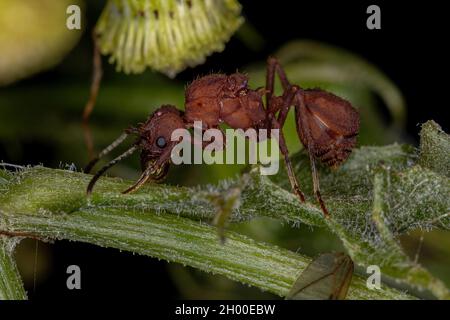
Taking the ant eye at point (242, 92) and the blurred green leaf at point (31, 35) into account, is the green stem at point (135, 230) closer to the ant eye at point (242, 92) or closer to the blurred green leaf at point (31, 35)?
the ant eye at point (242, 92)

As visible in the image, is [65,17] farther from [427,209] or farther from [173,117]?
[427,209]

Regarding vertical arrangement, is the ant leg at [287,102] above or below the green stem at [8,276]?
above

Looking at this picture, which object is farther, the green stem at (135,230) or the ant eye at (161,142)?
the ant eye at (161,142)

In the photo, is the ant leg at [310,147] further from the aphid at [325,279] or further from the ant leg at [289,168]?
the aphid at [325,279]

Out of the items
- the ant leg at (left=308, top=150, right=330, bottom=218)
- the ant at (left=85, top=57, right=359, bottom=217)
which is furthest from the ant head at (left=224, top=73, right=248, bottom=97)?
the ant leg at (left=308, top=150, right=330, bottom=218)

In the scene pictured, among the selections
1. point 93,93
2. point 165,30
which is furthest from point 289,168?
point 93,93

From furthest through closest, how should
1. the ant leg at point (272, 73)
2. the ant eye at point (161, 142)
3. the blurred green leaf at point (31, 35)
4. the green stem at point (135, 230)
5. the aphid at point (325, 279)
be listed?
1. the blurred green leaf at point (31, 35)
2. the ant leg at point (272, 73)
3. the ant eye at point (161, 142)
4. the green stem at point (135, 230)
5. the aphid at point (325, 279)

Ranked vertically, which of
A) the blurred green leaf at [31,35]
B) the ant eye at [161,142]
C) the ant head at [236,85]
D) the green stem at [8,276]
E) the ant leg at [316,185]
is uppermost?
the blurred green leaf at [31,35]

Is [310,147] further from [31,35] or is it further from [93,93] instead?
[31,35]

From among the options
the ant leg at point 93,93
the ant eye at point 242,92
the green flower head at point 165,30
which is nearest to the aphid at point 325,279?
the ant eye at point 242,92

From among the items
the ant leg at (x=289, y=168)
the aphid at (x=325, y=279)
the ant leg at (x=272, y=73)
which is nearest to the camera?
the aphid at (x=325, y=279)
